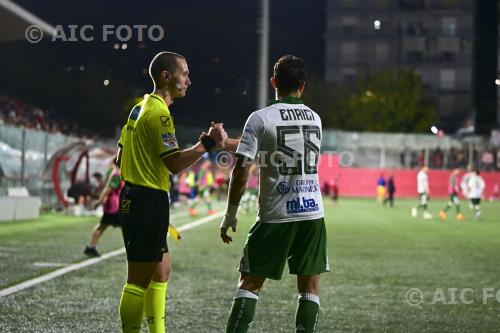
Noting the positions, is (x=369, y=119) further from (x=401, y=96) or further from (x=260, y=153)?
(x=260, y=153)

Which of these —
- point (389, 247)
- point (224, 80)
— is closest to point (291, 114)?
point (389, 247)

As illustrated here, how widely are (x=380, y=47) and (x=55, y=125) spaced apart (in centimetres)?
5422

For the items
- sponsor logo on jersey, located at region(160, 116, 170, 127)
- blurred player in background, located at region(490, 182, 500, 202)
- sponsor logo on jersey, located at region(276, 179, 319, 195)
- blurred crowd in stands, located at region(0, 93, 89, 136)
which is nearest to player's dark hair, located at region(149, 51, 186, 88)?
sponsor logo on jersey, located at region(160, 116, 170, 127)

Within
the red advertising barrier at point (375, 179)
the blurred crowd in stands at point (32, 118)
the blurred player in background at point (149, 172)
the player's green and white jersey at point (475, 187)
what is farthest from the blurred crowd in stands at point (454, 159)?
the blurred player in background at point (149, 172)

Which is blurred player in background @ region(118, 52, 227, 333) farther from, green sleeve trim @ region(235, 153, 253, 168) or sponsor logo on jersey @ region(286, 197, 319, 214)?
sponsor logo on jersey @ region(286, 197, 319, 214)

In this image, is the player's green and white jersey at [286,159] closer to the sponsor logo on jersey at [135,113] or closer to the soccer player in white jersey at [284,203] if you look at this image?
the soccer player in white jersey at [284,203]

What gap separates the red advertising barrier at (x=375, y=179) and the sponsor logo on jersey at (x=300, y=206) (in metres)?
51.7

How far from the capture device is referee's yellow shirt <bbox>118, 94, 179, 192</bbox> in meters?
5.16

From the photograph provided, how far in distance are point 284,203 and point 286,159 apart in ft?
0.93

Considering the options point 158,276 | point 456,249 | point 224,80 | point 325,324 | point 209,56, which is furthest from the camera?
point 224,80

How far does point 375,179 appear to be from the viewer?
2293 inches

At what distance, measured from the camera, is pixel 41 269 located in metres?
11.5

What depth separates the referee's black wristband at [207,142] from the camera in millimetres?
5176

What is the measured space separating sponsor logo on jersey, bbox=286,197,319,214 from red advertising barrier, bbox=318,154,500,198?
51743mm
